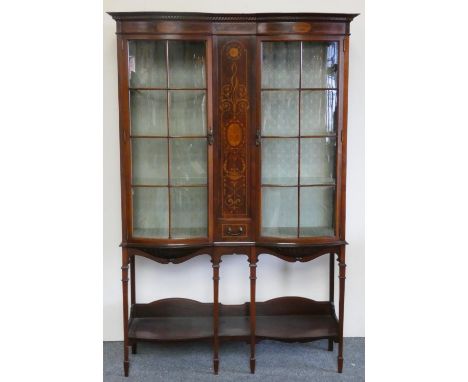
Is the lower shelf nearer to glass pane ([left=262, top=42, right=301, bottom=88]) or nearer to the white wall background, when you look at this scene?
the white wall background

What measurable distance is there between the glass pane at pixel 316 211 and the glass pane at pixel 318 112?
1.15ft

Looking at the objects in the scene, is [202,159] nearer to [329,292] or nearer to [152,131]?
[152,131]

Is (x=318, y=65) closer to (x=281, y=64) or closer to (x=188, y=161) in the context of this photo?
(x=281, y=64)

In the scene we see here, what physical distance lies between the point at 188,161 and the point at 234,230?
49 centimetres

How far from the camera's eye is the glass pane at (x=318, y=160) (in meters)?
2.66

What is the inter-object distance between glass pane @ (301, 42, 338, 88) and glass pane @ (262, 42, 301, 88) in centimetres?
4

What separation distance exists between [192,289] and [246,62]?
152cm

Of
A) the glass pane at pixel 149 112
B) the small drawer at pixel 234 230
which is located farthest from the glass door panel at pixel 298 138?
the glass pane at pixel 149 112

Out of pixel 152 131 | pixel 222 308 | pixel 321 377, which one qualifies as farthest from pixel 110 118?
pixel 321 377

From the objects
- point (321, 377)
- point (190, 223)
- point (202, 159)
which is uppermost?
point (202, 159)

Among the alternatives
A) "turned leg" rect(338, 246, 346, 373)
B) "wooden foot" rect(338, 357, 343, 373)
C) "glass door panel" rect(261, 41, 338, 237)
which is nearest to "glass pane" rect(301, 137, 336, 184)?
"glass door panel" rect(261, 41, 338, 237)

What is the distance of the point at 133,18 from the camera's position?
96.7 inches

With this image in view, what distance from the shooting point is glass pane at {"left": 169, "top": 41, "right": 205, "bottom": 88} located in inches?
100

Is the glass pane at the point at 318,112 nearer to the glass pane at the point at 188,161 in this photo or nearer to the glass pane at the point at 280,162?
the glass pane at the point at 280,162
